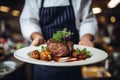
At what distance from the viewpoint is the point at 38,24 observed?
5.37 feet

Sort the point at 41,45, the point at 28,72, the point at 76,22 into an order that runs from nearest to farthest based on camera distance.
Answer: the point at 41,45 → the point at 76,22 → the point at 28,72

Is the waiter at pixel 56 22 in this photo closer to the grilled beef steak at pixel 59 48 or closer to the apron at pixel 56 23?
the apron at pixel 56 23

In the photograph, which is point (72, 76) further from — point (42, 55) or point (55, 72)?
point (42, 55)

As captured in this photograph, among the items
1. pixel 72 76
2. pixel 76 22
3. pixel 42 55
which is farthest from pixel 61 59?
pixel 76 22

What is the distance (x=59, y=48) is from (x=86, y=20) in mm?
335

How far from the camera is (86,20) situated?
1.65 m

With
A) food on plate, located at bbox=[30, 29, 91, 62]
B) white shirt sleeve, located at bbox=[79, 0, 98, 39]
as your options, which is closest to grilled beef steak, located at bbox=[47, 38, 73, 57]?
food on plate, located at bbox=[30, 29, 91, 62]

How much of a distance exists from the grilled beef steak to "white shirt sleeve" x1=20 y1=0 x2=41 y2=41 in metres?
0.20

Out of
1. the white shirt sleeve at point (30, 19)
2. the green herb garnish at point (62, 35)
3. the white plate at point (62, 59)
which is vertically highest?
the white shirt sleeve at point (30, 19)

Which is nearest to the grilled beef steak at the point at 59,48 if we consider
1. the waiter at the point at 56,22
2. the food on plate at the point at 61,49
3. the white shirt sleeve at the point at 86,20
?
the food on plate at the point at 61,49

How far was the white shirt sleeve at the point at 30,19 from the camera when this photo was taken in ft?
5.21

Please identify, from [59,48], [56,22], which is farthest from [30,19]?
[59,48]

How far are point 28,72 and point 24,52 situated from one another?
211cm

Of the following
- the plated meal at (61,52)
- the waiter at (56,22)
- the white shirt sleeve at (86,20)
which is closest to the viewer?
the plated meal at (61,52)
